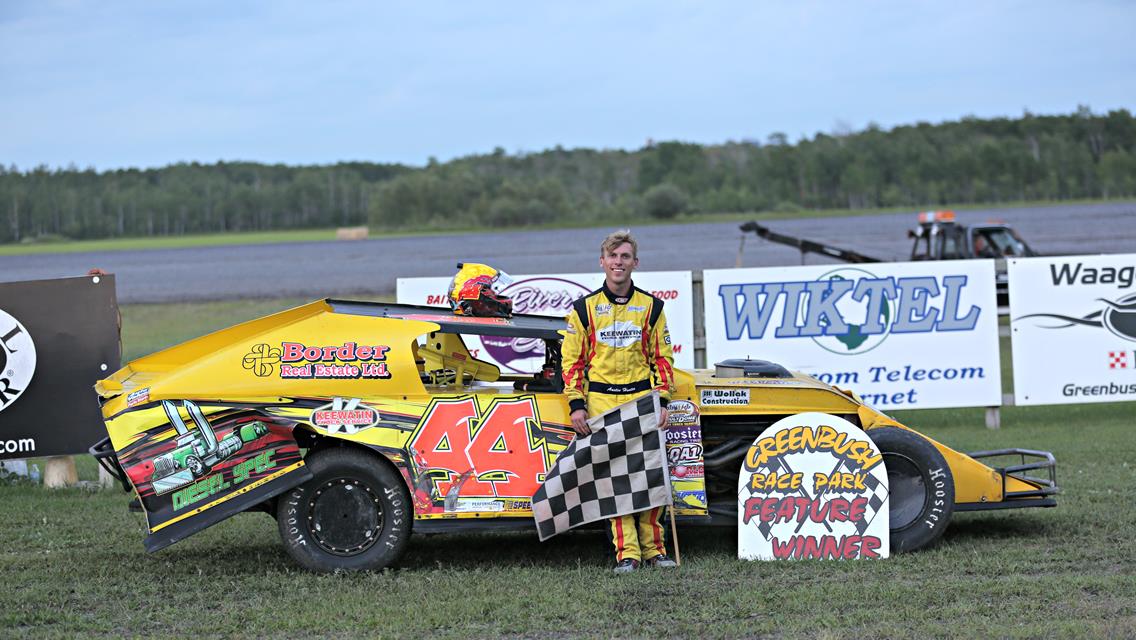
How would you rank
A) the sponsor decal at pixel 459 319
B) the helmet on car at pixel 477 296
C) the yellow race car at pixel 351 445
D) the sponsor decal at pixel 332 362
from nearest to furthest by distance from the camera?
1. the yellow race car at pixel 351 445
2. the sponsor decal at pixel 332 362
3. the sponsor decal at pixel 459 319
4. the helmet on car at pixel 477 296

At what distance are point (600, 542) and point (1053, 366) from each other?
662cm

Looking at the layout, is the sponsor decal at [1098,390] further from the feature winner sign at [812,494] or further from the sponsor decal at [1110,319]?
→ the feature winner sign at [812,494]

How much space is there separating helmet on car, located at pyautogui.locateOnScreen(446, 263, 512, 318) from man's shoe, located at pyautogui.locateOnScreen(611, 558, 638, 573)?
5.41ft

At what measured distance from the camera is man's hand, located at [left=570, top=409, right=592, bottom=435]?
21.3ft

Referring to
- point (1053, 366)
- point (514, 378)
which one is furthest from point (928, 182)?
point (514, 378)

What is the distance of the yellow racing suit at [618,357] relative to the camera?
6.54 metres

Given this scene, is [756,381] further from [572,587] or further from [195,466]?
[195,466]

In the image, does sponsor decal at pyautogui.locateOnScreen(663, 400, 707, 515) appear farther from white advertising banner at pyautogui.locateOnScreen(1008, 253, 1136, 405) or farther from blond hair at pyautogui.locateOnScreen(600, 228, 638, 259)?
white advertising banner at pyautogui.locateOnScreen(1008, 253, 1136, 405)

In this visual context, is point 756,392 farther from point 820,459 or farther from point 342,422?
point 342,422

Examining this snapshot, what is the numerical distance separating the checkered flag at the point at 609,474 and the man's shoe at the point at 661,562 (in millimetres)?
318

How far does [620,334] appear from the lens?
655 cm

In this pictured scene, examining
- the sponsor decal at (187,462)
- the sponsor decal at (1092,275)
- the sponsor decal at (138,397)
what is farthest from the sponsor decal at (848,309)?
the sponsor decal at (138,397)

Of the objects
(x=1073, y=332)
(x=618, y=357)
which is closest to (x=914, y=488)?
(x=618, y=357)

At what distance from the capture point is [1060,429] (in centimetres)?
1193
